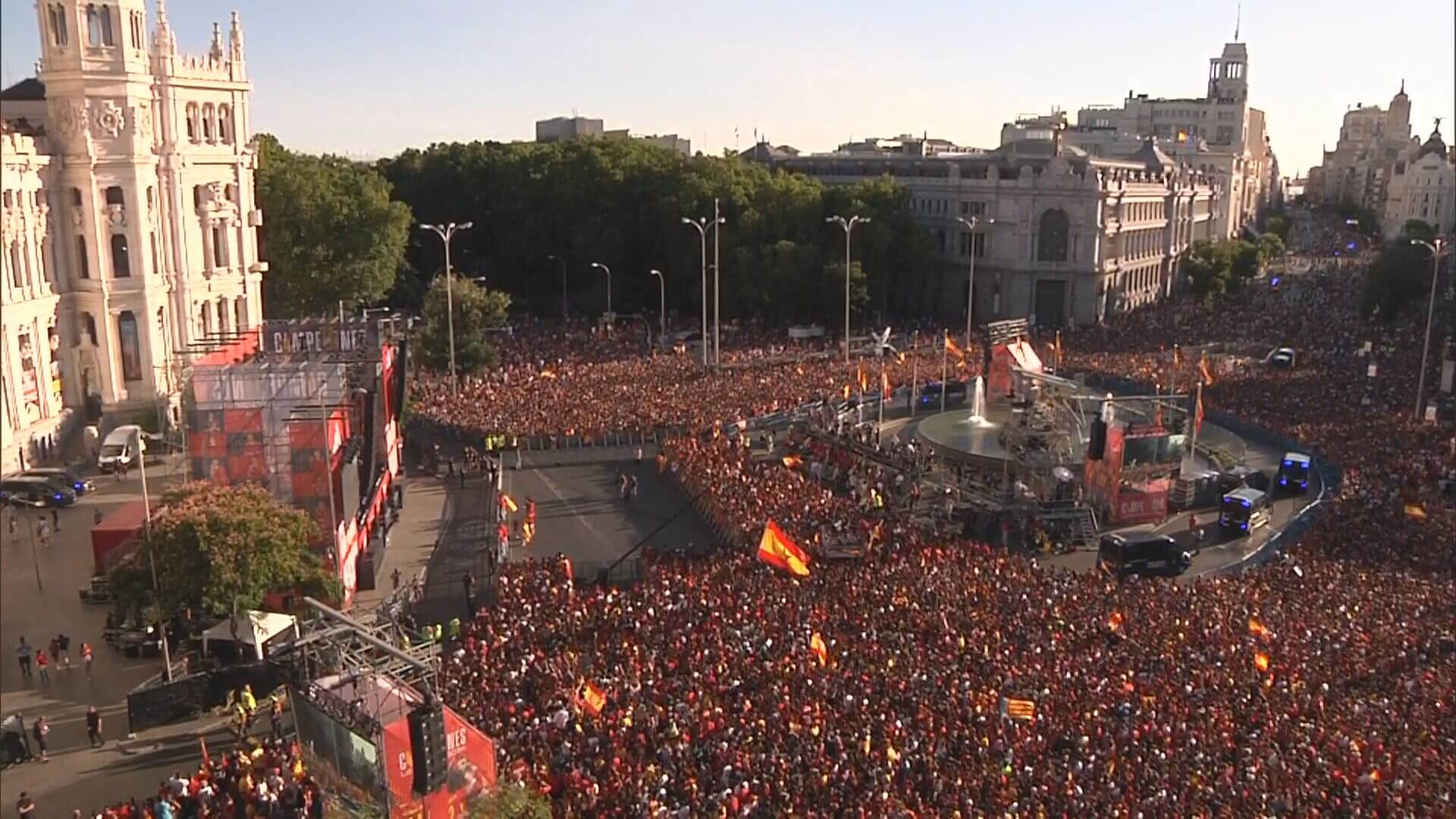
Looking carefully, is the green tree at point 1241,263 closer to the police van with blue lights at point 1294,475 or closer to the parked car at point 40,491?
the police van with blue lights at point 1294,475

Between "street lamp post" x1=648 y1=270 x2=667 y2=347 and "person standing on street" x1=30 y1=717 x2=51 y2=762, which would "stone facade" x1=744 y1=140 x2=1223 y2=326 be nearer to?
"street lamp post" x1=648 y1=270 x2=667 y2=347

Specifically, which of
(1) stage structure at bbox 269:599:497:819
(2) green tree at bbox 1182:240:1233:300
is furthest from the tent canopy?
(2) green tree at bbox 1182:240:1233:300

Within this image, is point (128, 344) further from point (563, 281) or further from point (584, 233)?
point (563, 281)

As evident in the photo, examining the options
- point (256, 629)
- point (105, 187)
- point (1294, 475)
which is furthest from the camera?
point (105, 187)

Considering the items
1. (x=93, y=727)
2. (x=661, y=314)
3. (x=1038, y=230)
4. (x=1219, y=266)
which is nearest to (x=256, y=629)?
(x=93, y=727)

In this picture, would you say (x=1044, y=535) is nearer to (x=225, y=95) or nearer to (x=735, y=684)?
(x=735, y=684)

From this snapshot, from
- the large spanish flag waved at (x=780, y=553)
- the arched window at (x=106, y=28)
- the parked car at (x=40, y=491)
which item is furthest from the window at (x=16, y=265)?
the large spanish flag waved at (x=780, y=553)

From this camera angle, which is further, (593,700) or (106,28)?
(106,28)
